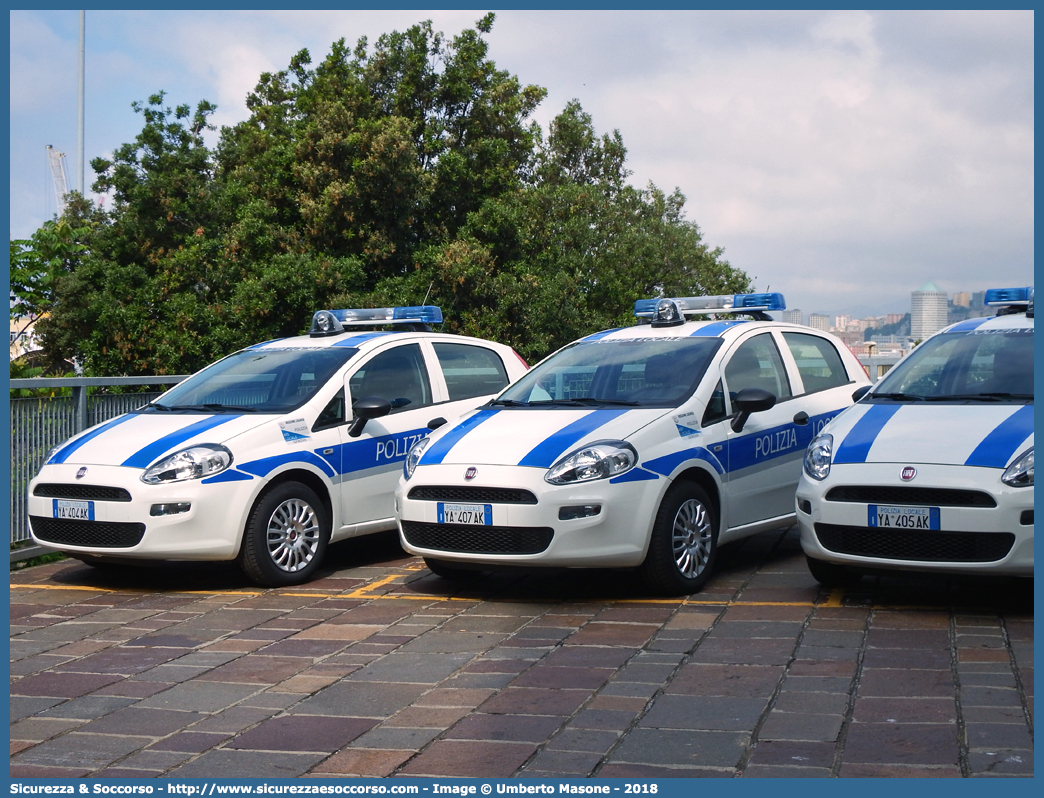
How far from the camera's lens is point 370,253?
22.8 meters

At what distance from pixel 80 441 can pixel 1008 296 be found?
6579mm

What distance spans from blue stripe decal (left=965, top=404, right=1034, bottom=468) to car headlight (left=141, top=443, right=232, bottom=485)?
15.1ft

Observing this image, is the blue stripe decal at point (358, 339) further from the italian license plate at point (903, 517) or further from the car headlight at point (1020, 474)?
the car headlight at point (1020, 474)

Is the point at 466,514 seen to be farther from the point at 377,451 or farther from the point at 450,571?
the point at 377,451

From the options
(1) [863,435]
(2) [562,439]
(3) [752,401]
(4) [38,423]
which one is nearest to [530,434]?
(2) [562,439]

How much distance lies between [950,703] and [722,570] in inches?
133

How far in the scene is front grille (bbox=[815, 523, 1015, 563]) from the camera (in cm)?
623

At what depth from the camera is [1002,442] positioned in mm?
6383

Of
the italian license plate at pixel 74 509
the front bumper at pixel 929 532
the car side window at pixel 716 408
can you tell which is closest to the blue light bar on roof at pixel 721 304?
the car side window at pixel 716 408

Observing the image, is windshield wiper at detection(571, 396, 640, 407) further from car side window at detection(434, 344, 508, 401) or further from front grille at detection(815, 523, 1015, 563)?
car side window at detection(434, 344, 508, 401)

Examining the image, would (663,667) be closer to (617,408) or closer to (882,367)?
(617,408)

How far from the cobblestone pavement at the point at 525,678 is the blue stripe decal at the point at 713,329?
5.54ft

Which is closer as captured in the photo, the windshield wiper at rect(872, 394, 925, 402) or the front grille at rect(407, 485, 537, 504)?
the front grille at rect(407, 485, 537, 504)

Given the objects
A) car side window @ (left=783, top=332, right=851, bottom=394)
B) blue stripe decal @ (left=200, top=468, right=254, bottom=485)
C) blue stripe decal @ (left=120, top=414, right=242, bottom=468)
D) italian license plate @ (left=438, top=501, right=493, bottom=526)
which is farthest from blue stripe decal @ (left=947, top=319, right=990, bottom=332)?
blue stripe decal @ (left=120, top=414, right=242, bottom=468)
